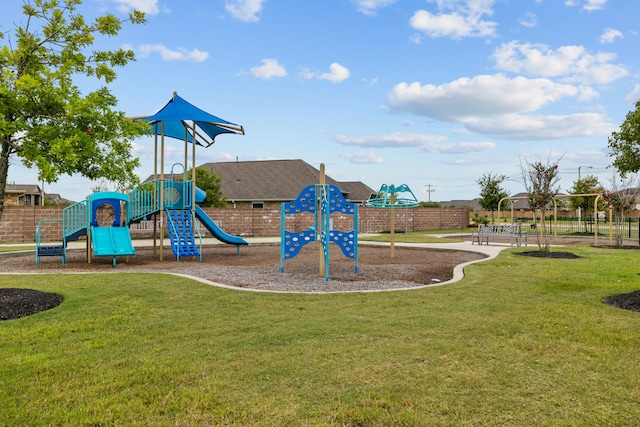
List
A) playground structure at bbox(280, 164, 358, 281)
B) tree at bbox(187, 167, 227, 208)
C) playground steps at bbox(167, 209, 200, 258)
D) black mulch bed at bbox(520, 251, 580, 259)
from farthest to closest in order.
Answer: tree at bbox(187, 167, 227, 208) → black mulch bed at bbox(520, 251, 580, 259) → playground steps at bbox(167, 209, 200, 258) → playground structure at bbox(280, 164, 358, 281)

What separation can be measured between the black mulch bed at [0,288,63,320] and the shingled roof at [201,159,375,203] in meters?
32.1

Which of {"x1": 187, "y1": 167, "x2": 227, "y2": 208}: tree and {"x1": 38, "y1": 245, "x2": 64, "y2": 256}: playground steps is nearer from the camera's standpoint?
{"x1": 38, "y1": 245, "x2": 64, "y2": 256}: playground steps

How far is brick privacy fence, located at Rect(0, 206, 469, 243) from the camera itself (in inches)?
863

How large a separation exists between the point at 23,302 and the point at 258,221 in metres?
21.2

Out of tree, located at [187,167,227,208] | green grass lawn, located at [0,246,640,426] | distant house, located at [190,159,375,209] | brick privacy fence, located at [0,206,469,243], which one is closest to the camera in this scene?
green grass lawn, located at [0,246,640,426]

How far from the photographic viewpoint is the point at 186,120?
14.2m

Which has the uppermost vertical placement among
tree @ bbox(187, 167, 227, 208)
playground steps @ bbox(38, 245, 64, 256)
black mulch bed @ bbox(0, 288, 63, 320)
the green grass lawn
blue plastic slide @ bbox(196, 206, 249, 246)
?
tree @ bbox(187, 167, 227, 208)

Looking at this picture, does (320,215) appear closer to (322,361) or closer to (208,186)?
(322,361)

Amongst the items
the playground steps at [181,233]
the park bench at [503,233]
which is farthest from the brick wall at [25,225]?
the park bench at [503,233]

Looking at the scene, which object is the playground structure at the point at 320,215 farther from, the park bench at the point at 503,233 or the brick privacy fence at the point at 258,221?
the brick privacy fence at the point at 258,221

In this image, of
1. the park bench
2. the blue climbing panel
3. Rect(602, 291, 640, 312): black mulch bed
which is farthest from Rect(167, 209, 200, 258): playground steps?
the park bench

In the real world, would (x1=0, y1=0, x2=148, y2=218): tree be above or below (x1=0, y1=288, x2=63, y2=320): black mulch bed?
above

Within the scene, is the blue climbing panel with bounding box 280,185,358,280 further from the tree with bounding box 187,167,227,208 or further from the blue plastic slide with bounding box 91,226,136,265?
the tree with bounding box 187,167,227,208

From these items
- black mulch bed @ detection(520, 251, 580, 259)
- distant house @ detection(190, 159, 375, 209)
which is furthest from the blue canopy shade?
distant house @ detection(190, 159, 375, 209)
